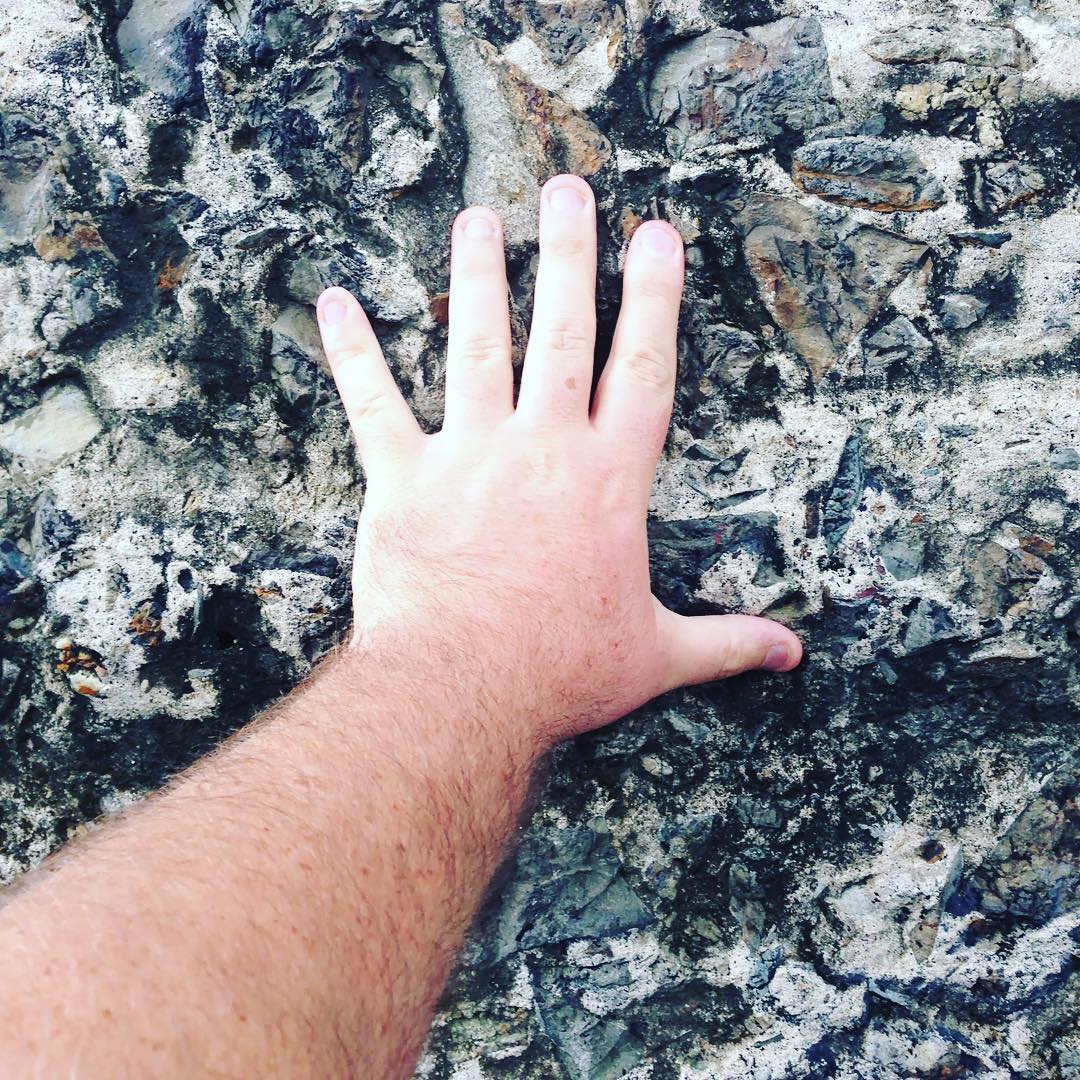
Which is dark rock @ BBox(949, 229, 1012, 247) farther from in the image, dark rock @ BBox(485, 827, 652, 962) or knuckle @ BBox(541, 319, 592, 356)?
dark rock @ BBox(485, 827, 652, 962)

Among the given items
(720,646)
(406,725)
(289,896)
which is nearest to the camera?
(289,896)

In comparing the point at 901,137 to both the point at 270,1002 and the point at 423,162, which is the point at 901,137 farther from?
the point at 270,1002

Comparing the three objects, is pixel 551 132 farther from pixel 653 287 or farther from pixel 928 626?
pixel 928 626

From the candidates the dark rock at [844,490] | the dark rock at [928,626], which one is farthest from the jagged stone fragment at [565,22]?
the dark rock at [928,626]

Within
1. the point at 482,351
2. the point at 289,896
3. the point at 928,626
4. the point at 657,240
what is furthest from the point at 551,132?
the point at 289,896

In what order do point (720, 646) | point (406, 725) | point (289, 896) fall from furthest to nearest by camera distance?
point (720, 646) → point (406, 725) → point (289, 896)

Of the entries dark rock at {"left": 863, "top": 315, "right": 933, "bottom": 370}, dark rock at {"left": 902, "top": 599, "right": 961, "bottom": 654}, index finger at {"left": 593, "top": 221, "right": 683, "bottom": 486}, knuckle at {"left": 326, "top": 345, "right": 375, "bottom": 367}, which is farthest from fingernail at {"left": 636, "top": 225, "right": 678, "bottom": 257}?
dark rock at {"left": 902, "top": 599, "right": 961, "bottom": 654}

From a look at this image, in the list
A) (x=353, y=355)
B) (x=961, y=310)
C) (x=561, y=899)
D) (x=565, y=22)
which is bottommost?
(x=561, y=899)
